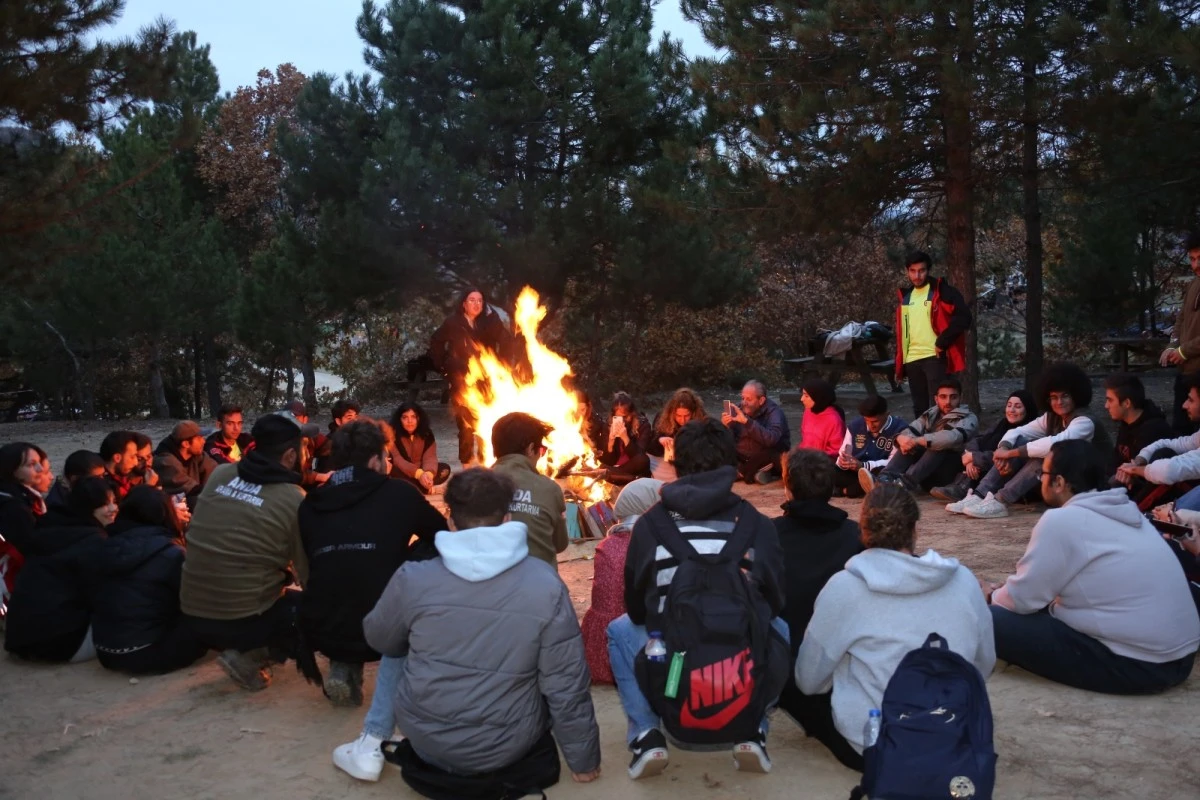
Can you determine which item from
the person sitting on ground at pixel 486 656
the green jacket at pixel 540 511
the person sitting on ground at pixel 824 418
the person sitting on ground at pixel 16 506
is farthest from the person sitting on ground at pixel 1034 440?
the person sitting on ground at pixel 16 506

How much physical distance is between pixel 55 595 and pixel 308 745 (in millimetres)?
1836

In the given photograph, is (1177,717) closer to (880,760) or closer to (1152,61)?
(880,760)

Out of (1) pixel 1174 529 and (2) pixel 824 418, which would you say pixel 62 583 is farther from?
(2) pixel 824 418

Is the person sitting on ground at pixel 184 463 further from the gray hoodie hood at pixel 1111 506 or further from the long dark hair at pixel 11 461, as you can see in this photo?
the gray hoodie hood at pixel 1111 506

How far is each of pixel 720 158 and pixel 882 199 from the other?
1.77m

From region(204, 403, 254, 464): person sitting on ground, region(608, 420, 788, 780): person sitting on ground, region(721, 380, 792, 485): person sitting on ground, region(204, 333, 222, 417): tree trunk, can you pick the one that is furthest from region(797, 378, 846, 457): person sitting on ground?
region(204, 333, 222, 417): tree trunk

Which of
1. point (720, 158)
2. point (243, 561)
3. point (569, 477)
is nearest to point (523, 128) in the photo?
point (720, 158)

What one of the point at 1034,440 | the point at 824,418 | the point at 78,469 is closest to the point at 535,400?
the point at 824,418

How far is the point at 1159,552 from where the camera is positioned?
179 inches

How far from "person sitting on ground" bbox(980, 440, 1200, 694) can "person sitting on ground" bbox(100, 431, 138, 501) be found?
534cm

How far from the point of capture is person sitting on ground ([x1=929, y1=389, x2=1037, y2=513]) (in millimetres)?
8523

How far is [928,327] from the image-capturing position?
10.2 meters

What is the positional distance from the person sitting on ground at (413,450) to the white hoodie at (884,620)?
613 centimetres

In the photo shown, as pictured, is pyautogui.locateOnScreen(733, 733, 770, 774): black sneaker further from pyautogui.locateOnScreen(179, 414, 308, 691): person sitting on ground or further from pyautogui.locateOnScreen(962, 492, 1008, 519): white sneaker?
pyautogui.locateOnScreen(962, 492, 1008, 519): white sneaker
